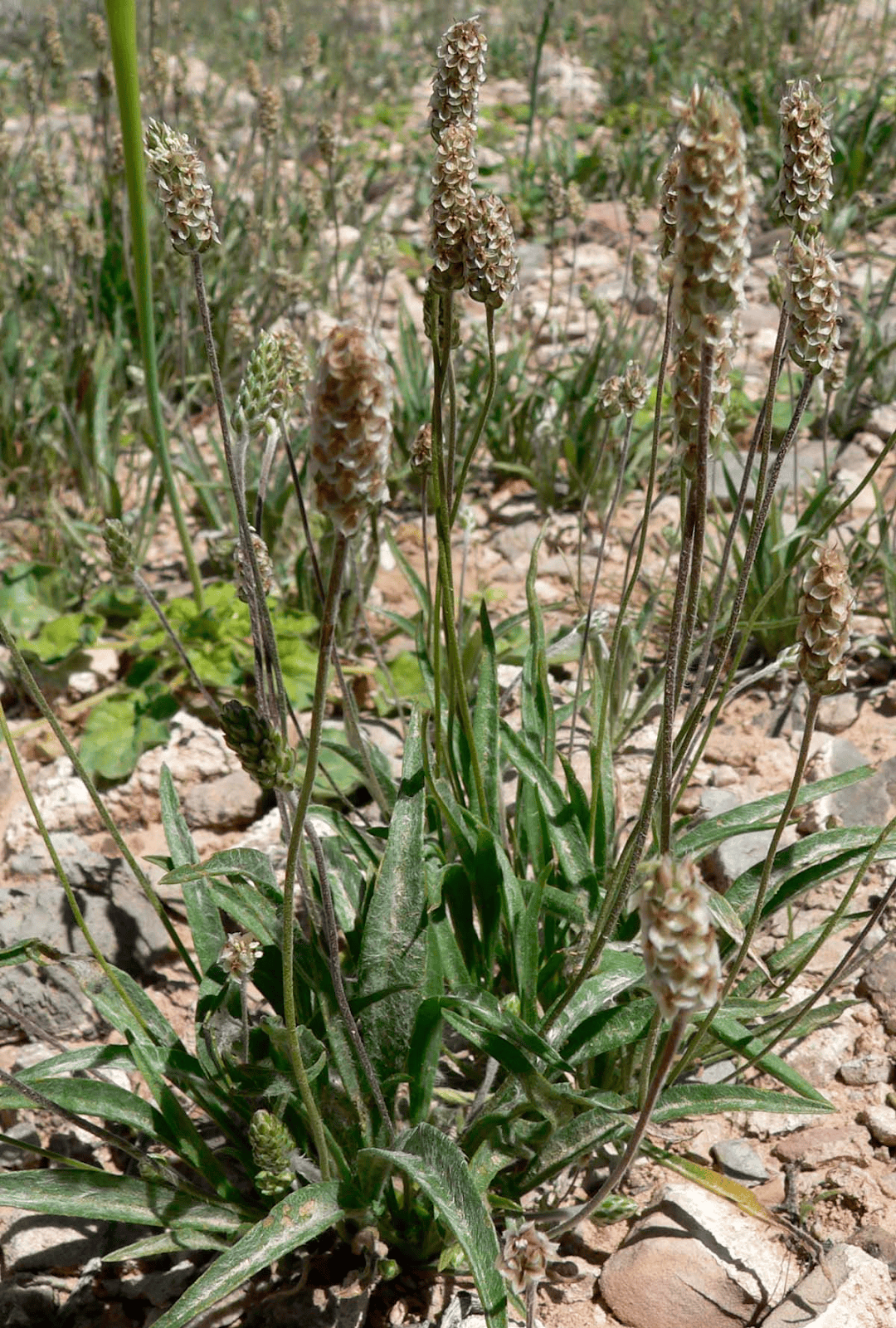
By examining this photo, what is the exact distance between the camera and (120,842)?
185cm

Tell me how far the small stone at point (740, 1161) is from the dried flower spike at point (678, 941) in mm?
1208

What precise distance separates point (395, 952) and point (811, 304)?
126cm

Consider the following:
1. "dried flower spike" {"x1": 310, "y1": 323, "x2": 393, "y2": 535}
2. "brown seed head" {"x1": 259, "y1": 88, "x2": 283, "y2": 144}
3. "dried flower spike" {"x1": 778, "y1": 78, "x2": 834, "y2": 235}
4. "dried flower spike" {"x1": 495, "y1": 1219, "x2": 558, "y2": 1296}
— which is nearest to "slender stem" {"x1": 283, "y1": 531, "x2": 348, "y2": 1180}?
"dried flower spike" {"x1": 310, "y1": 323, "x2": 393, "y2": 535}

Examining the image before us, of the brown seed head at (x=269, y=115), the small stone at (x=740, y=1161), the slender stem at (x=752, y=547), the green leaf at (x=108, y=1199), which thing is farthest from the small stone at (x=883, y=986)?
the brown seed head at (x=269, y=115)

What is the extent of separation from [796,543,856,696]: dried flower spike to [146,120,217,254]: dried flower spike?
3.34ft

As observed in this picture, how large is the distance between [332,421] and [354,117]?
8420mm

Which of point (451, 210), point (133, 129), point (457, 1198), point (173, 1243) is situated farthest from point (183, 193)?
point (173, 1243)

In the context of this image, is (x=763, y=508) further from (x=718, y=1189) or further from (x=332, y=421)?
(x=718, y=1189)

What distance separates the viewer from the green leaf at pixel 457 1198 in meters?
1.61

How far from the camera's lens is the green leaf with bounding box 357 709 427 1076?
2.02m

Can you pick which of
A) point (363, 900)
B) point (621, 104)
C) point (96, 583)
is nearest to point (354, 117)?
point (621, 104)

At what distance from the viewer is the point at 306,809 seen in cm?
146

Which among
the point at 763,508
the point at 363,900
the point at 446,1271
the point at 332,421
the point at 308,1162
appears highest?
the point at 332,421

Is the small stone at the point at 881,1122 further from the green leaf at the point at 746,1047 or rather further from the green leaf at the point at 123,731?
the green leaf at the point at 123,731
